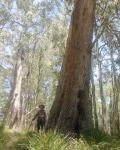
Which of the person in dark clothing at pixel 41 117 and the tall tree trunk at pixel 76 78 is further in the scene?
the person in dark clothing at pixel 41 117

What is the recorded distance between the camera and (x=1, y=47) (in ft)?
111

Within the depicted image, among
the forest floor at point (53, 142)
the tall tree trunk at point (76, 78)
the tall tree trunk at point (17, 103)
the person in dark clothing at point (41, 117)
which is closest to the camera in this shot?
the forest floor at point (53, 142)

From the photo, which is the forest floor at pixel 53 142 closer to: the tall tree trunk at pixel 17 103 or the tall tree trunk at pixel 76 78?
the tall tree trunk at pixel 76 78

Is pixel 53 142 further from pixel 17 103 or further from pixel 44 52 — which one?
pixel 44 52

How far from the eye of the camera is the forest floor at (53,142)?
945 centimetres

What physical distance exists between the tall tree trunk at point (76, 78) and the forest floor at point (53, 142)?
983mm

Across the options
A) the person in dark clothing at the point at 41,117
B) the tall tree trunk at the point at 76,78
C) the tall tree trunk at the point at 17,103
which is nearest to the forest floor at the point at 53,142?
the tall tree trunk at the point at 76,78

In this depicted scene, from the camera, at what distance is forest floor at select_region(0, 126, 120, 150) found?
31.0 feet

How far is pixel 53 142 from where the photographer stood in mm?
9438

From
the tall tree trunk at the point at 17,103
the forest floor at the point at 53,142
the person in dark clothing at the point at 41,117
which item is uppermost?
the tall tree trunk at the point at 17,103

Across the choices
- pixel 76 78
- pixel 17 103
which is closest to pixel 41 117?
pixel 76 78

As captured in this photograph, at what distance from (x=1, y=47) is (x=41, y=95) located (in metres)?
11.6

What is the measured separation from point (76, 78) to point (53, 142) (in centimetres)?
404

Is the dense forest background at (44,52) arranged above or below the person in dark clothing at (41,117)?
above
